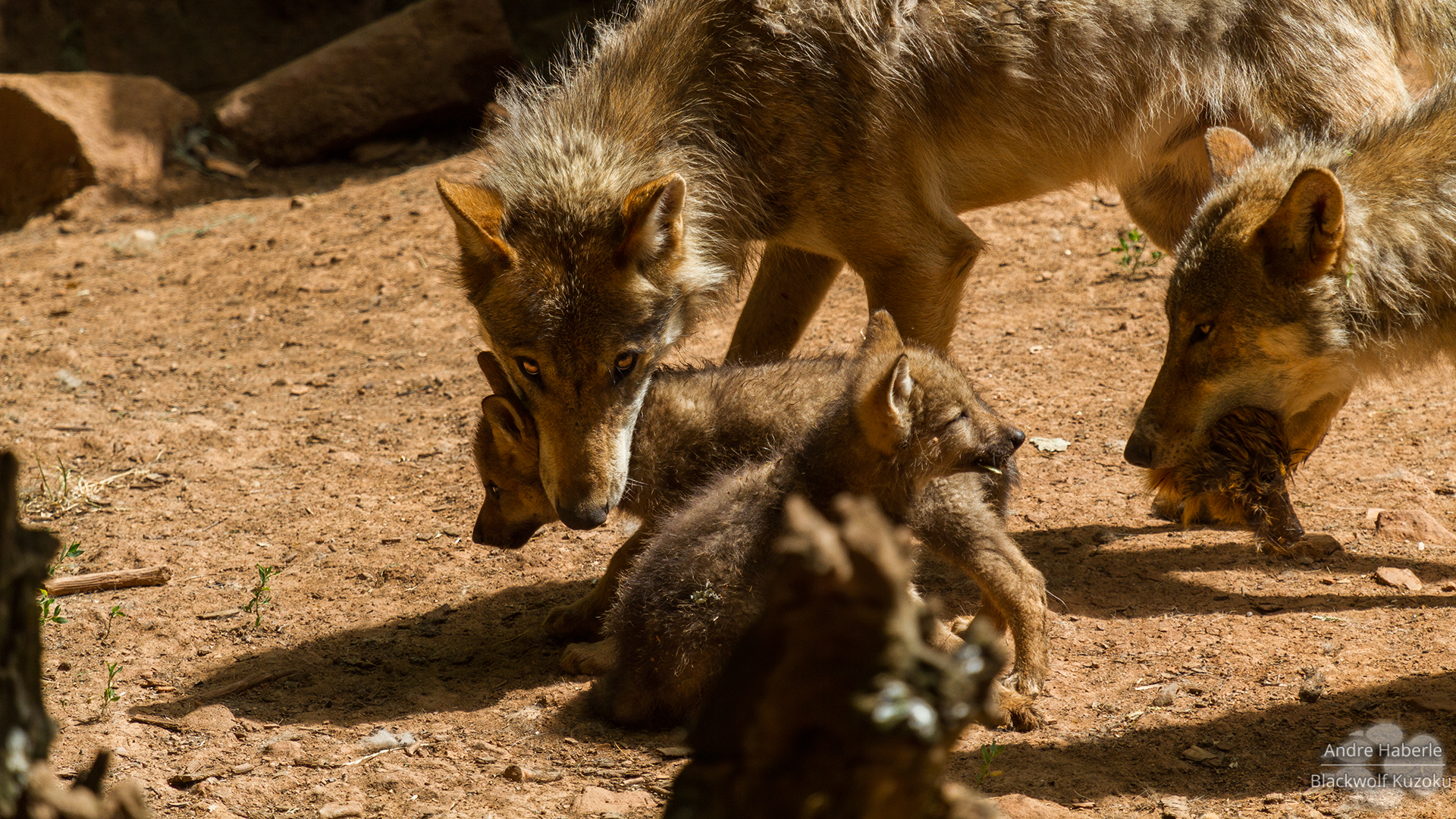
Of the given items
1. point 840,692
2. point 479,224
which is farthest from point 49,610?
point 840,692

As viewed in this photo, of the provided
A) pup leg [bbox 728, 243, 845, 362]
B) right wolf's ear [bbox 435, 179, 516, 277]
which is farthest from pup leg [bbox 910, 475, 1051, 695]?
pup leg [bbox 728, 243, 845, 362]

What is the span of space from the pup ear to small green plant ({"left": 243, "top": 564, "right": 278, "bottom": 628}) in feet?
4.69

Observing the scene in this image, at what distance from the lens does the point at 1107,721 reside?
3.72m

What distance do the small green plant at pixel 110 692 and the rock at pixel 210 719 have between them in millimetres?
264

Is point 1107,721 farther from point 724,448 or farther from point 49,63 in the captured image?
point 49,63

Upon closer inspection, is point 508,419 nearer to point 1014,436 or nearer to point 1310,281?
point 1014,436

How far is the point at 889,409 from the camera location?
374 centimetres

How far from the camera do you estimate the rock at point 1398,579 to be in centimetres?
450

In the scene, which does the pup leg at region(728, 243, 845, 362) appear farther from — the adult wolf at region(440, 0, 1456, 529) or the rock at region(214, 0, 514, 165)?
the rock at region(214, 0, 514, 165)

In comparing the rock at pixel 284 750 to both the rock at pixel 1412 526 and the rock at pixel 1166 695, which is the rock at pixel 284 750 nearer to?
the rock at pixel 1166 695

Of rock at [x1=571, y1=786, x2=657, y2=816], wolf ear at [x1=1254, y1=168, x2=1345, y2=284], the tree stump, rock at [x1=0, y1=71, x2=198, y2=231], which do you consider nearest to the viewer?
the tree stump

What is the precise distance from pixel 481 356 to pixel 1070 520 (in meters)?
2.80

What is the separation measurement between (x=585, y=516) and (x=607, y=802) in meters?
1.09

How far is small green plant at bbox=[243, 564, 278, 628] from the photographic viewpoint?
4.62 meters
